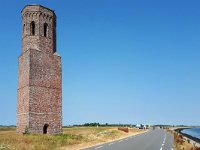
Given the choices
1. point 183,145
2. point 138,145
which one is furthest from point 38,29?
point 183,145

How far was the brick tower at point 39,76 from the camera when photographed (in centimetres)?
3919

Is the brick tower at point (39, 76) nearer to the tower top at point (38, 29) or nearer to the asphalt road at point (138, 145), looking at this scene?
the tower top at point (38, 29)

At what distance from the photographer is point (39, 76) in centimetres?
3997

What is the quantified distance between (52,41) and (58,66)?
3.36 m

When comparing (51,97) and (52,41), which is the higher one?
(52,41)

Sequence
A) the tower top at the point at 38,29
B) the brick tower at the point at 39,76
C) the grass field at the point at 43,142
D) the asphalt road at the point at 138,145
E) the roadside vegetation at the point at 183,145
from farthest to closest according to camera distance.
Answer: the tower top at the point at 38,29, the brick tower at the point at 39,76, the asphalt road at the point at 138,145, the grass field at the point at 43,142, the roadside vegetation at the point at 183,145

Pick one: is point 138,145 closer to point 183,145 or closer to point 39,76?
point 183,145

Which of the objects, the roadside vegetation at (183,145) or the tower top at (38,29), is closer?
the roadside vegetation at (183,145)

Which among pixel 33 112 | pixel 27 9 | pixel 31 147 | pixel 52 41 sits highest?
pixel 27 9

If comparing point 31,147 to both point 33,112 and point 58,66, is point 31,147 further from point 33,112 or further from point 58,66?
point 58,66

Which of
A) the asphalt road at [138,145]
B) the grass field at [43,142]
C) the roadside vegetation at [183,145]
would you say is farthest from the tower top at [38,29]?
the roadside vegetation at [183,145]

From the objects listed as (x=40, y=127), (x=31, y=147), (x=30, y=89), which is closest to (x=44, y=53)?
(x=30, y=89)

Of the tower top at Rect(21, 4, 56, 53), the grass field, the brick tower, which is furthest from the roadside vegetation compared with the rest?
the tower top at Rect(21, 4, 56, 53)

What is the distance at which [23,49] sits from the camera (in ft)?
138
